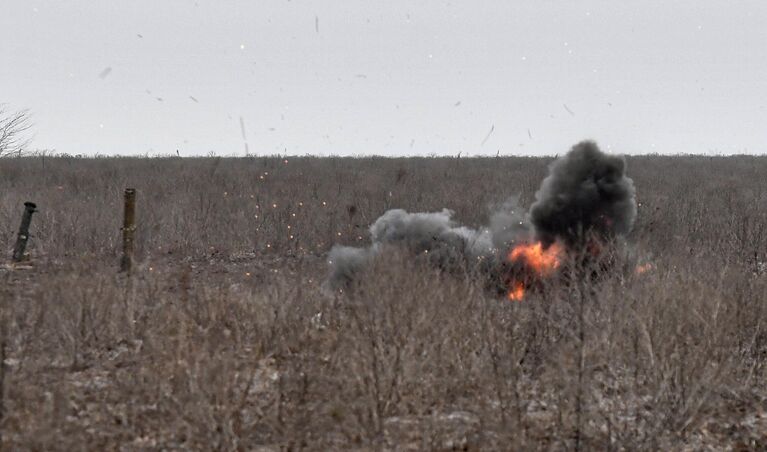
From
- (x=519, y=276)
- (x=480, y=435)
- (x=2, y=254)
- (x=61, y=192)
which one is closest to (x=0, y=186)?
(x=61, y=192)

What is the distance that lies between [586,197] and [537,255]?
2.19m

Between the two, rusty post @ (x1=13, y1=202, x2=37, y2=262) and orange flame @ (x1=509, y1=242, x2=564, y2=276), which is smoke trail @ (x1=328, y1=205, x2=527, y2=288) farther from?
rusty post @ (x1=13, y1=202, x2=37, y2=262)

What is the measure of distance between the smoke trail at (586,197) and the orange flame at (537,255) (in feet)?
1.78

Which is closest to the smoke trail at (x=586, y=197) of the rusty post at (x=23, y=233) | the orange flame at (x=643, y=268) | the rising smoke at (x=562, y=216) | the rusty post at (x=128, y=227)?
the rising smoke at (x=562, y=216)

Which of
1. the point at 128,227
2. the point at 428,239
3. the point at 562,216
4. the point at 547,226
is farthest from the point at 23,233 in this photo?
the point at 562,216

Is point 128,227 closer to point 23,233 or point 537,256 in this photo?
point 23,233

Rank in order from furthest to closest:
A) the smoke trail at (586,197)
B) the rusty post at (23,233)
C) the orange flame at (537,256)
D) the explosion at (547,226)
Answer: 1. the rusty post at (23,233)
2. the smoke trail at (586,197)
3. the explosion at (547,226)
4. the orange flame at (537,256)

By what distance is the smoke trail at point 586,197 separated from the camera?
17156mm

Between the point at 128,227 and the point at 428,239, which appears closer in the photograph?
the point at 128,227

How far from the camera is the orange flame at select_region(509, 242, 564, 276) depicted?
615 inches

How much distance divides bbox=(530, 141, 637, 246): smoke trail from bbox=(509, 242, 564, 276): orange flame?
1.78 feet

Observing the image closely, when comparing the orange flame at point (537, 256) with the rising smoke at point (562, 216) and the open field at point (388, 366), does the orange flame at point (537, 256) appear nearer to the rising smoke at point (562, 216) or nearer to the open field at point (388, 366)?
the rising smoke at point (562, 216)

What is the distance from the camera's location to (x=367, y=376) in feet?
23.8

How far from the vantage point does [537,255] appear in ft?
52.8
